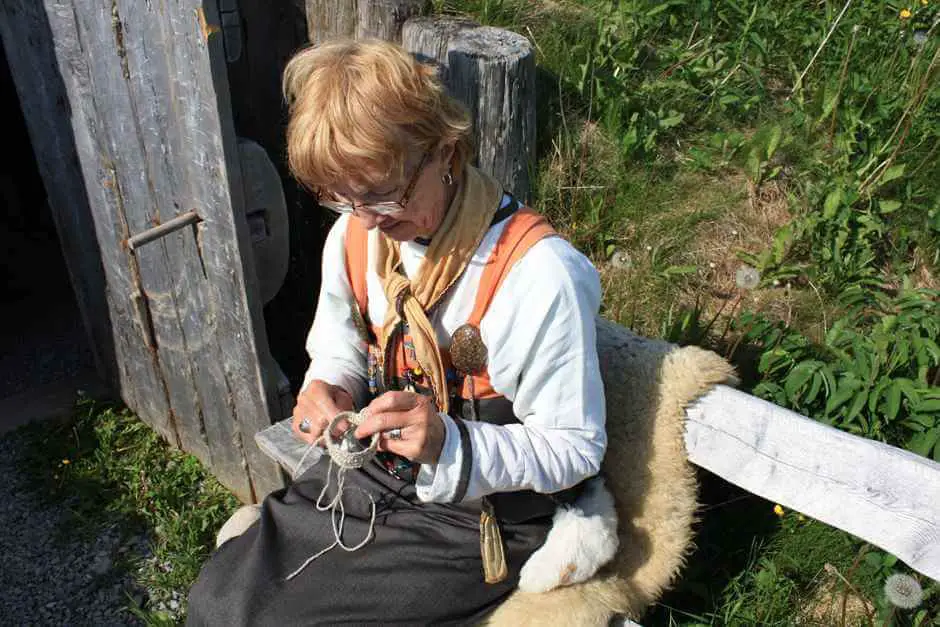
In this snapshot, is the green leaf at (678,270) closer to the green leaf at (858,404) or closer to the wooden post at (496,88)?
the wooden post at (496,88)

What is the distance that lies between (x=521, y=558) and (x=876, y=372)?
3.87 feet

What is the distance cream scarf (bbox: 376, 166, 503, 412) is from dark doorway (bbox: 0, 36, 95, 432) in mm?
3276

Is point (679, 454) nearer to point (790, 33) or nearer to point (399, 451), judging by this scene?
point (399, 451)

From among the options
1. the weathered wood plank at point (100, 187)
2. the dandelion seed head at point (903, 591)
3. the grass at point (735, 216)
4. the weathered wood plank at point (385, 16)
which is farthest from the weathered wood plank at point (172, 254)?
the dandelion seed head at point (903, 591)

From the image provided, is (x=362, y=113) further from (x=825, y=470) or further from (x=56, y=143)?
(x=56, y=143)

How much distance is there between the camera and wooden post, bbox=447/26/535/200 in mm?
2793

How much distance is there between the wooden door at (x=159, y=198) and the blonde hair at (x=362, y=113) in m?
0.83

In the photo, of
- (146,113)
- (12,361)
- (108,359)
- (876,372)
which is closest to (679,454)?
(876,372)

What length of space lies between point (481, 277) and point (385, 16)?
152 centimetres

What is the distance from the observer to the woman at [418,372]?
1739mm

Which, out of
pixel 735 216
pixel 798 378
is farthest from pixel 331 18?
pixel 798 378

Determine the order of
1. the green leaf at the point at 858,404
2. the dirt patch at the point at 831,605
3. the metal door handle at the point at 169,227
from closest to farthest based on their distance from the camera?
1. the green leaf at the point at 858,404
2. the dirt patch at the point at 831,605
3. the metal door handle at the point at 169,227

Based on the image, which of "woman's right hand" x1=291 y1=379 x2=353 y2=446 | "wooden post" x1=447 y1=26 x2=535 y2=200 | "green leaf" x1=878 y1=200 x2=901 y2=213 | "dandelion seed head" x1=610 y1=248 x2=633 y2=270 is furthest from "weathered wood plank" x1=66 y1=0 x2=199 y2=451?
"green leaf" x1=878 y1=200 x2=901 y2=213

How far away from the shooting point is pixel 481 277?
1.90 m
